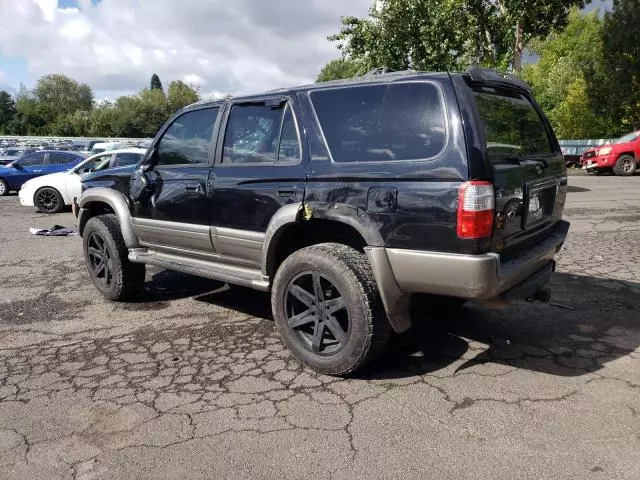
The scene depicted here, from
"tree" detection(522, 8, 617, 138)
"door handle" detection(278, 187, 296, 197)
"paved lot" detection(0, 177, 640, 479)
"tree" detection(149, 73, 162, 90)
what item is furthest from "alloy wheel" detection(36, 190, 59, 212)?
"tree" detection(149, 73, 162, 90)

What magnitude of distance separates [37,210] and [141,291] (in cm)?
939

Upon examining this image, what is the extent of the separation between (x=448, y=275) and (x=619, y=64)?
2391 centimetres

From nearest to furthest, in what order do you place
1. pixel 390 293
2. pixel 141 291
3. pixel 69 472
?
pixel 69 472
pixel 390 293
pixel 141 291

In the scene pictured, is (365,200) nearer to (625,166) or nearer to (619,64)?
(625,166)

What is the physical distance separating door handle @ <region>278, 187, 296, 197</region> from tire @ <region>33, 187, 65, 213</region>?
1044 cm

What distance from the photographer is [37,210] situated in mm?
13156

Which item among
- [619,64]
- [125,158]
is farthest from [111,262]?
[619,64]

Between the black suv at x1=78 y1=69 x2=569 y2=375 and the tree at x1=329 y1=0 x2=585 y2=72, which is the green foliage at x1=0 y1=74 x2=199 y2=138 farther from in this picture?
the black suv at x1=78 y1=69 x2=569 y2=375

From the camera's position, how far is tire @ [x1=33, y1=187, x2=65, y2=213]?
12477 mm

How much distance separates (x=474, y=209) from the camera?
2.93 m

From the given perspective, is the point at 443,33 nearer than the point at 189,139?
No

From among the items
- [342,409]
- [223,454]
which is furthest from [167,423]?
[342,409]

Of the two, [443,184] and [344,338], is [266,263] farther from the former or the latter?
[443,184]

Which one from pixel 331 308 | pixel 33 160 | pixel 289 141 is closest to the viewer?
pixel 331 308
